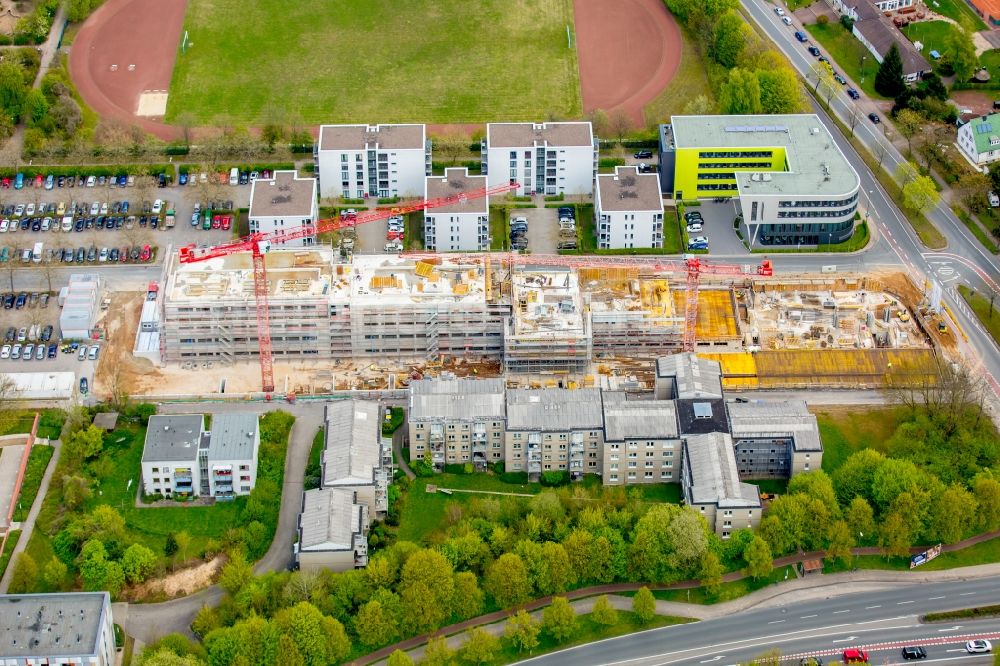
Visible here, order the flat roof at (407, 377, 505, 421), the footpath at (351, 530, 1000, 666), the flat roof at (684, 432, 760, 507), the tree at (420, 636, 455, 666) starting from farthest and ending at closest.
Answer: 1. the flat roof at (407, 377, 505, 421)
2. the flat roof at (684, 432, 760, 507)
3. the footpath at (351, 530, 1000, 666)
4. the tree at (420, 636, 455, 666)

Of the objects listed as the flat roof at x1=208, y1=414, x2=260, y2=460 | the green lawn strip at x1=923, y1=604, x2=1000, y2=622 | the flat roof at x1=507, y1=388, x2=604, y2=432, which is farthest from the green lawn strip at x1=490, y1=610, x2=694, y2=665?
the flat roof at x1=208, y1=414, x2=260, y2=460

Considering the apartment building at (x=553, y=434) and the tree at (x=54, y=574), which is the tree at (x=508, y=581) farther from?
the tree at (x=54, y=574)

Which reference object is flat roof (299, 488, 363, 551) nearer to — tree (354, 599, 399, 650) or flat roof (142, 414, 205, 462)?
tree (354, 599, 399, 650)

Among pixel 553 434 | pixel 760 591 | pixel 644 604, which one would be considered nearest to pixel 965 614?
pixel 760 591

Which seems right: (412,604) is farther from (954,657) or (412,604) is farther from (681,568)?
(954,657)

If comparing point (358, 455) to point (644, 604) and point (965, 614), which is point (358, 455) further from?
point (965, 614)

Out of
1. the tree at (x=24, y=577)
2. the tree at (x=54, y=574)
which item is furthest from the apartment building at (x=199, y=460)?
the tree at (x=24, y=577)

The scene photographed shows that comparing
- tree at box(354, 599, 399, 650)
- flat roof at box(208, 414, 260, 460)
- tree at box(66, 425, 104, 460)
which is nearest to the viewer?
tree at box(354, 599, 399, 650)

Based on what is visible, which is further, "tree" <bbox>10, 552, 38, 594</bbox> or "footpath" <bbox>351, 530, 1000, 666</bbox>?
"tree" <bbox>10, 552, 38, 594</bbox>
